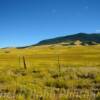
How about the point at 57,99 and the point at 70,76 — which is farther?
the point at 70,76

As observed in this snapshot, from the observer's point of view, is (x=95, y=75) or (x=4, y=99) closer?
(x=4, y=99)

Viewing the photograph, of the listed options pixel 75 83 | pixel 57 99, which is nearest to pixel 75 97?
pixel 57 99

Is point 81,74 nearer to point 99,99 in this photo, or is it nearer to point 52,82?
point 52,82

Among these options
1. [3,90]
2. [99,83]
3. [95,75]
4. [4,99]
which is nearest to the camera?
[4,99]

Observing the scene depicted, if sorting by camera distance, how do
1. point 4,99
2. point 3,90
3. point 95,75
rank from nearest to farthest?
point 4,99 < point 3,90 < point 95,75

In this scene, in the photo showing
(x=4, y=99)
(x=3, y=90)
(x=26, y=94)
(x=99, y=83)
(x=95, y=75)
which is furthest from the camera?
(x=95, y=75)

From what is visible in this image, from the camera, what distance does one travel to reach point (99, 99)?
12.0m

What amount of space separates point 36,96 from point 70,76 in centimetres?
921

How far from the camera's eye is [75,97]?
40.5 ft

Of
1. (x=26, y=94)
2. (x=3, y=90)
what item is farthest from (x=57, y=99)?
(x=3, y=90)

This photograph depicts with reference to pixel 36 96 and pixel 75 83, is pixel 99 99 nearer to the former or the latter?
A: pixel 36 96

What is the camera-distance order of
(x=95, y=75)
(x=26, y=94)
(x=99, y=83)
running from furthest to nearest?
(x=95, y=75) → (x=99, y=83) → (x=26, y=94)

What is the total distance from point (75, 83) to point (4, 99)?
304 inches

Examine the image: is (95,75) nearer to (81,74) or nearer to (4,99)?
(81,74)
